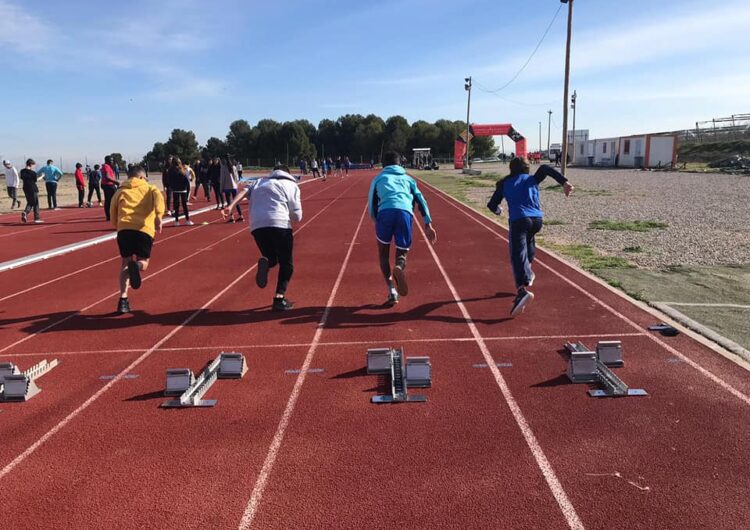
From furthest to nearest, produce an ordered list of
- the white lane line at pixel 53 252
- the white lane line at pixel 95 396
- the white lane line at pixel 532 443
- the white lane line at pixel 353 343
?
the white lane line at pixel 53 252 < the white lane line at pixel 353 343 < the white lane line at pixel 95 396 < the white lane line at pixel 532 443

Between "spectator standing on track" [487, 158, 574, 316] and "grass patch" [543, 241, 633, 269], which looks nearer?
"spectator standing on track" [487, 158, 574, 316]

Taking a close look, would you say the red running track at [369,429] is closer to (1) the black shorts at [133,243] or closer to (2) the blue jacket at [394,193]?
(1) the black shorts at [133,243]

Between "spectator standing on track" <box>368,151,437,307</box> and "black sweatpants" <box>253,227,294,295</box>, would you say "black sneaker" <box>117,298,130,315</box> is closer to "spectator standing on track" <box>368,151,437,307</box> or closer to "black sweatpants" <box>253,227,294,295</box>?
"black sweatpants" <box>253,227,294,295</box>

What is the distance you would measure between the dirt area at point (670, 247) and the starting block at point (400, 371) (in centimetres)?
327

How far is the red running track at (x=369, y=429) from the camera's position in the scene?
2.93 meters

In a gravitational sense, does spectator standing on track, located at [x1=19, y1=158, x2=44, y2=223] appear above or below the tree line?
below

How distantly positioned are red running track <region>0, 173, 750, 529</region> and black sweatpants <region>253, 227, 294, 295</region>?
0.51 m

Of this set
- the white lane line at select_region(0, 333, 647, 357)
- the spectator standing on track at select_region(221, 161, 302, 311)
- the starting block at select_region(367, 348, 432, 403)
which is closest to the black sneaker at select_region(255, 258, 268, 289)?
the spectator standing on track at select_region(221, 161, 302, 311)

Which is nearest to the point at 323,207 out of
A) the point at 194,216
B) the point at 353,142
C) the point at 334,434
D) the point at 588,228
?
the point at 194,216

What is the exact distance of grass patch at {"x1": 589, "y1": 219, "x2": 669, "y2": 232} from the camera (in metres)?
12.9

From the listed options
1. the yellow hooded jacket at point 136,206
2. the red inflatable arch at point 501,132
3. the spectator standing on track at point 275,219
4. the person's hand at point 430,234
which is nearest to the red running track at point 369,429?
the spectator standing on track at point 275,219

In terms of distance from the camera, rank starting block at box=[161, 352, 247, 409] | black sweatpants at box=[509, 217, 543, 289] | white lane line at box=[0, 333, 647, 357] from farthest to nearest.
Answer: black sweatpants at box=[509, 217, 543, 289] < white lane line at box=[0, 333, 647, 357] < starting block at box=[161, 352, 247, 409]

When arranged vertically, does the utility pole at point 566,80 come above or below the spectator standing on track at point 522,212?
above

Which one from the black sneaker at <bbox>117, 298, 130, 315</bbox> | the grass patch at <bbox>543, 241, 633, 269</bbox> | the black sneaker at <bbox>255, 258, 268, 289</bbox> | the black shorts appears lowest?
the black sneaker at <bbox>117, 298, 130, 315</bbox>
